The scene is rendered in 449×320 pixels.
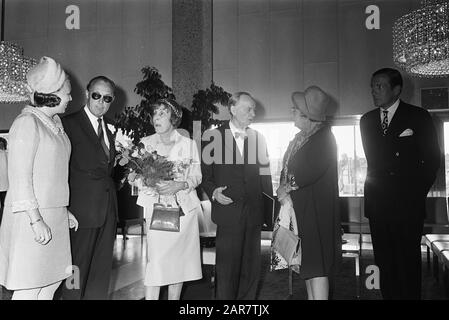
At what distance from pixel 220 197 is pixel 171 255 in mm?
435

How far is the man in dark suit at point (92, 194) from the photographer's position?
211 cm

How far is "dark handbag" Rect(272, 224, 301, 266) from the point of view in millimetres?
2202

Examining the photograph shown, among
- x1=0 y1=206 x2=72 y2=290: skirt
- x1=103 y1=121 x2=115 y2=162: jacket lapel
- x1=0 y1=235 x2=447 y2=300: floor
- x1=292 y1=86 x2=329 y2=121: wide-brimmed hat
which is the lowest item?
x1=0 y1=235 x2=447 y2=300: floor

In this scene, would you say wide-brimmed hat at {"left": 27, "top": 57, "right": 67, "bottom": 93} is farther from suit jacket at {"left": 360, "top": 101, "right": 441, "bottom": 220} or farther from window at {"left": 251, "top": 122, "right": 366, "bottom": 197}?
window at {"left": 251, "top": 122, "right": 366, "bottom": 197}

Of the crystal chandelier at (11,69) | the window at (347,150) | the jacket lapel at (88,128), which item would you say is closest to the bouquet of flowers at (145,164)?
the jacket lapel at (88,128)

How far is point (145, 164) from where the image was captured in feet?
7.27

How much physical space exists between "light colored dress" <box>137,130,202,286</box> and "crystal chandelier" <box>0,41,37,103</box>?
3548 mm

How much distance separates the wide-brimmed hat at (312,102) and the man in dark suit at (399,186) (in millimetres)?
376

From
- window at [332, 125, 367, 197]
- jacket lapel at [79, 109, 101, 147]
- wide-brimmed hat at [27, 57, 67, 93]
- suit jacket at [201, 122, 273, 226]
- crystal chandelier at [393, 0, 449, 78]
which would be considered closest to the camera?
A: wide-brimmed hat at [27, 57, 67, 93]

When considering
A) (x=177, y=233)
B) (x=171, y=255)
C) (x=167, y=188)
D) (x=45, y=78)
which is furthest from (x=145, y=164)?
(x=45, y=78)

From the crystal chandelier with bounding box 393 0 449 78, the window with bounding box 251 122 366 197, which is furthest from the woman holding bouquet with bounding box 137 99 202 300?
the window with bounding box 251 122 366 197

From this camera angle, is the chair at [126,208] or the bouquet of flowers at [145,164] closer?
the bouquet of flowers at [145,164]

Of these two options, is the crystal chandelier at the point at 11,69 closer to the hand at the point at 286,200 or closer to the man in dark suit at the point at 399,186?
the hand at the point at 286,200

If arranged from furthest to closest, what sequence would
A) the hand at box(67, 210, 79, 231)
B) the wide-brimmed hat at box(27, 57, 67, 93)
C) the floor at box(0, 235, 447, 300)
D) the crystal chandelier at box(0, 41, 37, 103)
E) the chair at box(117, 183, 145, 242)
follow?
the chair at box(117, 183, 145, 242) < the crystal chandelier at box(0, 41, 37, 103) < the floor at box(0, 235, 447, 300) < the hand at box(67, 210, 79, 231) < the wide-brimmed hat at box(27, 57, 67, 93)
